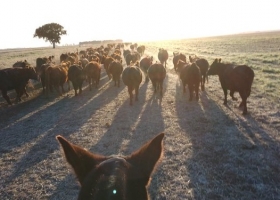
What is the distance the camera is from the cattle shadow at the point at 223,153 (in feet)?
18.6

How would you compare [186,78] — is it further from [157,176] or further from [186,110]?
[157,176]

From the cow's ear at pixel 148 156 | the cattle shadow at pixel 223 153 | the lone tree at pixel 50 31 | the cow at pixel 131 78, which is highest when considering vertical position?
the lone tree at pixel 50 31

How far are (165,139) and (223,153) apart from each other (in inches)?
73.2

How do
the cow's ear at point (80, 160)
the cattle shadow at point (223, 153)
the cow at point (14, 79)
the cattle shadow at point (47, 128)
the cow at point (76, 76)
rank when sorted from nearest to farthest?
the cow's ear at point (80, 160)
the cattle shadow at point (223, 153)
the cattle shadow at point (47, 128)
the cow at point (14, 79)
the cow at point (76, 76)

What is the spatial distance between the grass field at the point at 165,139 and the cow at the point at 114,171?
375 centimetres

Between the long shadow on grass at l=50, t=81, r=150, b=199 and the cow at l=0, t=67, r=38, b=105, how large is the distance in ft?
20.9

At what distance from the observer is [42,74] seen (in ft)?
54.1

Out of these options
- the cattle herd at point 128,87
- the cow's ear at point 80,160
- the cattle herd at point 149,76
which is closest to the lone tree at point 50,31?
the cattle herd at point 128,87

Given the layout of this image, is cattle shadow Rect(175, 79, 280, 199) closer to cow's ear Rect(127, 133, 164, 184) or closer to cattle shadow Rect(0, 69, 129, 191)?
cow's ear Rect(127, 133, 164, 184)

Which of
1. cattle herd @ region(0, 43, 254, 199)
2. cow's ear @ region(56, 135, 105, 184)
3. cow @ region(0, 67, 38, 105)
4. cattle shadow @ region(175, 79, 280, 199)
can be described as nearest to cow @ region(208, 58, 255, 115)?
cattle herd @ region(0, 43, 254, 199)

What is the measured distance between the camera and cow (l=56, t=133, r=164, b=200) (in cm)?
153

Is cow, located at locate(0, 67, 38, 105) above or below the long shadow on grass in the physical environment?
above


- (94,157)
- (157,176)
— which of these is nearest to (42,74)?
(157,176)

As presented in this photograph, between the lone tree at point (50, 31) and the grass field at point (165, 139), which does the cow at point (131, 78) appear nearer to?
the grass field at point (165, 139)
